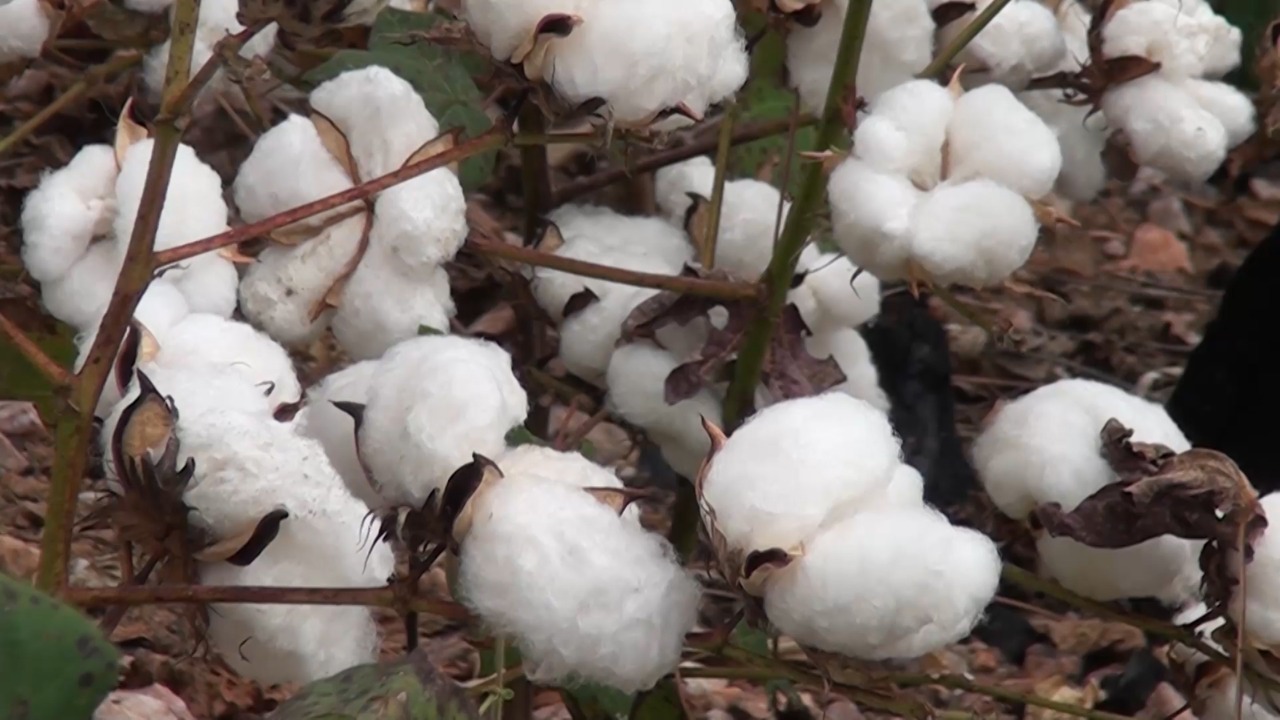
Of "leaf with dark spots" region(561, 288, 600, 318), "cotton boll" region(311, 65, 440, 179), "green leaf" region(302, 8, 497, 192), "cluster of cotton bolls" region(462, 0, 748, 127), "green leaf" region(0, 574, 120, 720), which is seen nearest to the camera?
"green leaf" region(0, 574, 120, 720)

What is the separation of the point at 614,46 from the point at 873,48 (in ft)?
0.82

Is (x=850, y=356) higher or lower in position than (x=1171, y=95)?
lower

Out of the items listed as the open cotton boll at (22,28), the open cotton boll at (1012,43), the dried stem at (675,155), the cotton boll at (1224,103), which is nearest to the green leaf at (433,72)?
the dried stem at (675,155)

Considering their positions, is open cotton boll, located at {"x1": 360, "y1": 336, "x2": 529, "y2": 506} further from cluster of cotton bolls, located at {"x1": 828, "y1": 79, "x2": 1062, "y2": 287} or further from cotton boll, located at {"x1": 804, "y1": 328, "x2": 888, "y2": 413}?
cotton boll, located at {"x1": 804, "y1": 328, "x2": 888, "y2": 413}

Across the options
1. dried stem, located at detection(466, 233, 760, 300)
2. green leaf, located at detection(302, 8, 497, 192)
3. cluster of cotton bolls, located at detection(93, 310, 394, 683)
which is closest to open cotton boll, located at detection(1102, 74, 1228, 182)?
dried stem, located at detection(466, 233, 760, 300)

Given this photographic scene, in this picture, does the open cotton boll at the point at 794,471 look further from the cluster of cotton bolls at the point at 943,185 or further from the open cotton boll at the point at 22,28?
the open cotton boll at the point at 22,28

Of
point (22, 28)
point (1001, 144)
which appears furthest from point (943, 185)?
point (22, 28)

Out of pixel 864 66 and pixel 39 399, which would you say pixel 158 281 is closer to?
pixel 39 399

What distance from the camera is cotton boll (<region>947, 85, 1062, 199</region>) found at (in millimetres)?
754

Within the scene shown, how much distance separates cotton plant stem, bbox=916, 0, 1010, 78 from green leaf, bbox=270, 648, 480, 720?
16.2 inches

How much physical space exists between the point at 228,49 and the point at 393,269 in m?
0.15

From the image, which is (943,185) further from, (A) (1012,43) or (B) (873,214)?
(A) (1012,43)

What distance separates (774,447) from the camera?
0.58 meters

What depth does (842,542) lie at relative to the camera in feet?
1.84
